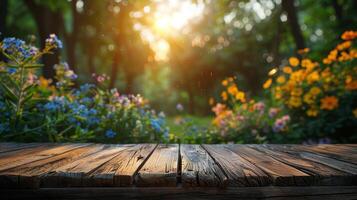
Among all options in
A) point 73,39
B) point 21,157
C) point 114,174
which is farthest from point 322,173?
point 73,39

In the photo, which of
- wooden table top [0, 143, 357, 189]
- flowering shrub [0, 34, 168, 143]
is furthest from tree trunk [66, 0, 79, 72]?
wooden table top [0, 143, 357, 189]

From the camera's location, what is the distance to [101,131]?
3396 millimetres

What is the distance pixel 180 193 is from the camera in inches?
45.8

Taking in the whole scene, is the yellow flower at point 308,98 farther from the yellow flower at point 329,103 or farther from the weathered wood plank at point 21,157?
the weathered wood plank at point 21,157

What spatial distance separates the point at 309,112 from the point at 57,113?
3348 millimetres

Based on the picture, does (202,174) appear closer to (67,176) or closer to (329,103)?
(67,176)

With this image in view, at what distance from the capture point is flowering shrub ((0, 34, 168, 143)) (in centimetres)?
271

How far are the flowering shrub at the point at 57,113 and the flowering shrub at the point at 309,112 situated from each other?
121cm

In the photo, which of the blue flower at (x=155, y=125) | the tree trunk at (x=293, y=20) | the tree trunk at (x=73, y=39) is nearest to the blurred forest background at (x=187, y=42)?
the tree trunk at (x=73, y=39)

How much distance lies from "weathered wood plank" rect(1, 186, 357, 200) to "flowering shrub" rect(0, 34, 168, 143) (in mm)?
1707

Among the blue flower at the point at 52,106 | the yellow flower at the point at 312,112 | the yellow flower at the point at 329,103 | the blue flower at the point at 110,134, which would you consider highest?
the yellow flower at the point at 329,103

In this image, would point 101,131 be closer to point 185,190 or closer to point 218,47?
point 185,190

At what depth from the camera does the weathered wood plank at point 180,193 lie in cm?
114

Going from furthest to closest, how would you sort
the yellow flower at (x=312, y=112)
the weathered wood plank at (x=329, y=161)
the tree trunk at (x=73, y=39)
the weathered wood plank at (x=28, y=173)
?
the tree trunk at (x=73, y=39)
the yellow flower at (x=312, y=112)
the weathered wood plank at (x=329, y=161)
the weathered wood plank at (x=28, y=173)
